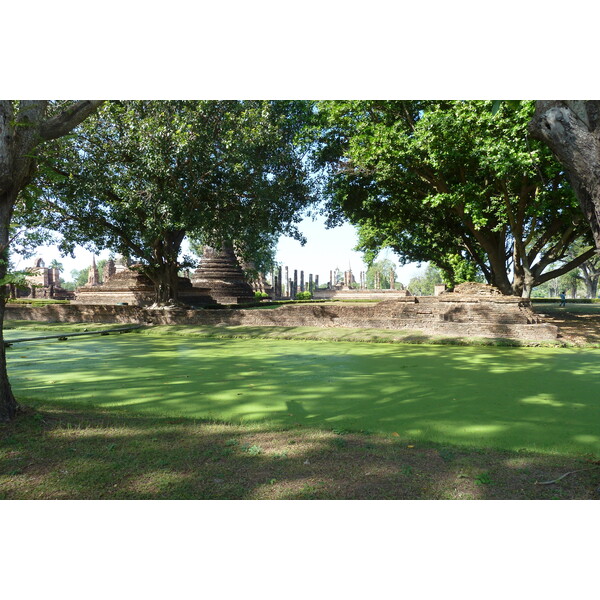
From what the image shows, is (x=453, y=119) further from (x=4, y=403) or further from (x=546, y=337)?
(x=4, y=403)

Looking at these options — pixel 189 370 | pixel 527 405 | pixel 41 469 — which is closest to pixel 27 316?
pixel 189 370

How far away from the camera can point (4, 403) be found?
360 centimetres

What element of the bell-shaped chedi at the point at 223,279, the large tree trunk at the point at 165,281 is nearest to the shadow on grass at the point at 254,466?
the large tree trunk at the point at 165,281

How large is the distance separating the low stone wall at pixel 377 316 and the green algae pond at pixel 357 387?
1.05 m

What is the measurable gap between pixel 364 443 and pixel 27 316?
15.2 meters

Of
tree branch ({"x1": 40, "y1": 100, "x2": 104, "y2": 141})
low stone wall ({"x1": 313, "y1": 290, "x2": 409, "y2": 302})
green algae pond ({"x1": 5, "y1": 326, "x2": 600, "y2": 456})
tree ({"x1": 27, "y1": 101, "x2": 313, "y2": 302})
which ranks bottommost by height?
green algae pond ({"x1": 5, "y1": 326, "x2": 600, "y2": 456})

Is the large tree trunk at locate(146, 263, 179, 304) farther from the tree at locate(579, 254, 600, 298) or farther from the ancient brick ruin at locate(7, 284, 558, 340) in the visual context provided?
the tree at locate(579, 254, 600, 298)

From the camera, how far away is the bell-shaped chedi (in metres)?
20.8

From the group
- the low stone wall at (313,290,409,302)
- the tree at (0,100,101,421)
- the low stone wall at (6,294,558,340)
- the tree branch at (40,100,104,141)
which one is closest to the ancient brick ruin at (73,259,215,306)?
the low stone wall at (6,294,558,340)

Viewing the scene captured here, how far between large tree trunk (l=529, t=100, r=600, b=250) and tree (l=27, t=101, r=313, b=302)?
9.68 meters

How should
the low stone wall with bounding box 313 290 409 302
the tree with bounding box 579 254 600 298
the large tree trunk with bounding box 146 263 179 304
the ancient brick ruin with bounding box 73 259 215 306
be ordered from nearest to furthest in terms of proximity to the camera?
1. the large tree trunk with bounding box 146 263 179 304
2. the ancient brick ruin with bounding box 73 259 215 306
3. the low stone wall with bounding box 313 290 409 302
4. the tree with bounding box 579 254 600 298

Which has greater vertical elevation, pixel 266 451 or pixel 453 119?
pixel 453 119

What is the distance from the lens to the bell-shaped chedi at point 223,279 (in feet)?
68.2

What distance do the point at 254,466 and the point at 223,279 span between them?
18.9 meters
